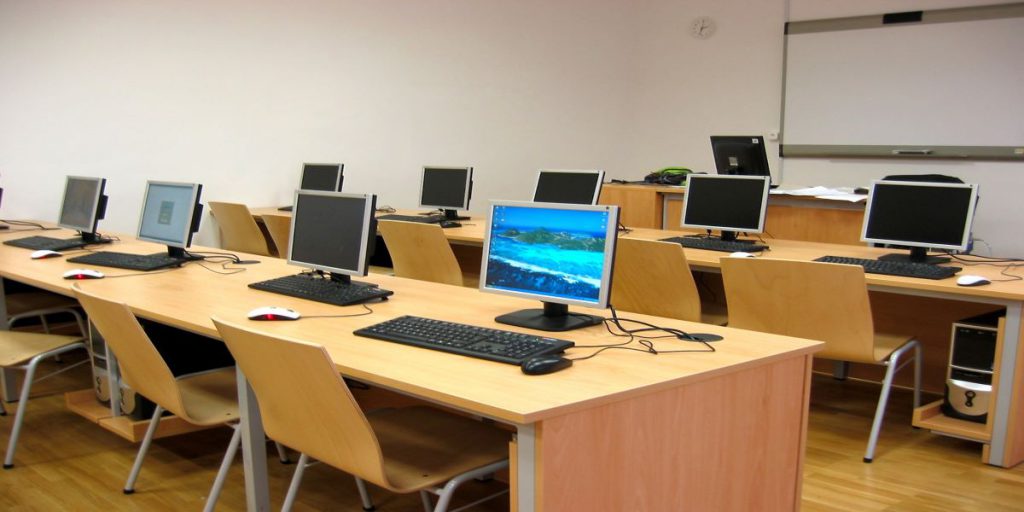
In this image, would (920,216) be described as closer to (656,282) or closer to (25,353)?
(656,282)

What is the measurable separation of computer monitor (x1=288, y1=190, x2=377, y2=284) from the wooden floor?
784 millimetres

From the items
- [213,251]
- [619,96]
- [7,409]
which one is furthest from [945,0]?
[7,409]

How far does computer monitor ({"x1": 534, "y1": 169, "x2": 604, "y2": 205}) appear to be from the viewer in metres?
5.17

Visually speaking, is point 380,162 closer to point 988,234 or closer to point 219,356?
point 219,356

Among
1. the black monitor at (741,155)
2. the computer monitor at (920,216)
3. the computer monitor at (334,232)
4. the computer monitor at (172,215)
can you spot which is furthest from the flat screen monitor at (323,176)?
the computer monitor at (920,216)

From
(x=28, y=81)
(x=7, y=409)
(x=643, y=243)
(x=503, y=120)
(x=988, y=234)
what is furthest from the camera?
(x=503, y=120)

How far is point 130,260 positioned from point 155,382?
52.7 inches

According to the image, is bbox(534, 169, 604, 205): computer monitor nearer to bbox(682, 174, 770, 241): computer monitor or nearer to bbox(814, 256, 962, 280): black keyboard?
bbox(682, 174, 770, 241): computer monitor

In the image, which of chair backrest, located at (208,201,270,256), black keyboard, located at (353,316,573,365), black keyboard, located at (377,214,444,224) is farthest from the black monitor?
black keyboard, located at (353,316,573,365)

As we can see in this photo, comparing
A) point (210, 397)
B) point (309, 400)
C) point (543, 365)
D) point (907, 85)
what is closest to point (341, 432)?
point (309, 400)

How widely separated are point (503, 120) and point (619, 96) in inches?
61.3

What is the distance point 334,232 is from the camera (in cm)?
→ 302

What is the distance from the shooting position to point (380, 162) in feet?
23.1

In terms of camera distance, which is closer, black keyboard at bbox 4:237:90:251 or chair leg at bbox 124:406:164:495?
chair leg at bbox 124:406:164:495
